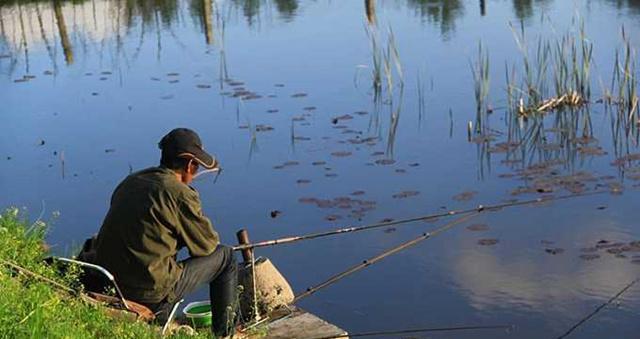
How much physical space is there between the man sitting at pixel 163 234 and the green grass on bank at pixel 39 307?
0.24 m

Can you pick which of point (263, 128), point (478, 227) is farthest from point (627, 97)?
point (263, 128)

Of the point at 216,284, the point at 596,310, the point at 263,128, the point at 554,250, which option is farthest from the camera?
the point at 263,128

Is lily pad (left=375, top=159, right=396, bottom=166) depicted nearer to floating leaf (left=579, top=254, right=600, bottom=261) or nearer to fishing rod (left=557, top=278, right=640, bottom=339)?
floating leaf (left=579, top=254, right=600, bottom=261)

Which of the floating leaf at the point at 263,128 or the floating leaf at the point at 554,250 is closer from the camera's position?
the floating leaf at the point at 554,250

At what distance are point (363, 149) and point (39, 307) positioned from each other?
5897 millimetres

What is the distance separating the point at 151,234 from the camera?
15.4 ft

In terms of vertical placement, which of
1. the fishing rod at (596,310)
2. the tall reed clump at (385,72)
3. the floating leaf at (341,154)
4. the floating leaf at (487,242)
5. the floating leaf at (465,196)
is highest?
the tall reed clump at (385,72)

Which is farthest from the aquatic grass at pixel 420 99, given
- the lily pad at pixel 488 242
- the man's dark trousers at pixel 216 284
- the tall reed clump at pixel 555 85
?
the man's dark trousers at pixel 216 284

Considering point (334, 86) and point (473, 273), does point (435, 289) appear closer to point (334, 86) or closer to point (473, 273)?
point (473, 273)

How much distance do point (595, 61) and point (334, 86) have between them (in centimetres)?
295

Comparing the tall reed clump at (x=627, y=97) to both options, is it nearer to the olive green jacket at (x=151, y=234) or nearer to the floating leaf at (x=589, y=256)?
the floating leaf at (x=589, y=256)

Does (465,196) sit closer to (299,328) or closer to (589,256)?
(589,256)

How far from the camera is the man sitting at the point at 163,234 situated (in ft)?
15.3

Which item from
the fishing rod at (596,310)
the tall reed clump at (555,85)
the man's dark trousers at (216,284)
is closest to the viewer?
the man's dark trousers at (216,284)
